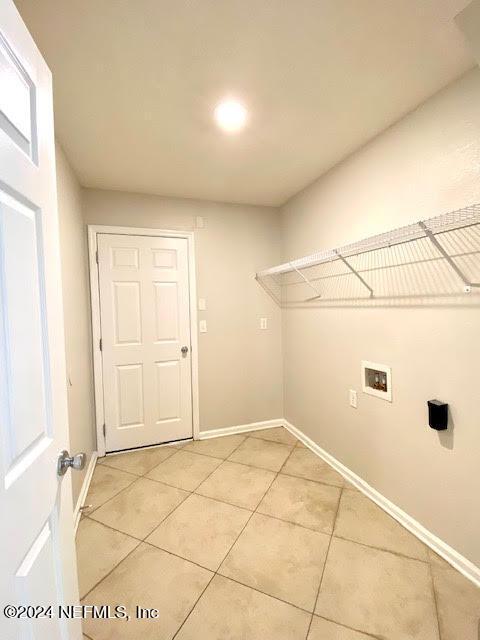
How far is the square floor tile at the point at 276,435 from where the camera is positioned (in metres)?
2.81

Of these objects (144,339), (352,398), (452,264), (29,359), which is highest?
(452,264)

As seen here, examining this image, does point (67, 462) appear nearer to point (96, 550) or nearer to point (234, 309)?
point (96, 550)

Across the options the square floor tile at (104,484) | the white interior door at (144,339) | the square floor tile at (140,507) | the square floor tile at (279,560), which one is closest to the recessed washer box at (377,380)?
the square floor tile at (279,560)

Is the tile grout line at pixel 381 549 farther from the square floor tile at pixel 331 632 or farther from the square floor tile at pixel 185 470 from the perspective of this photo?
the square floor tile at pixel 185 470

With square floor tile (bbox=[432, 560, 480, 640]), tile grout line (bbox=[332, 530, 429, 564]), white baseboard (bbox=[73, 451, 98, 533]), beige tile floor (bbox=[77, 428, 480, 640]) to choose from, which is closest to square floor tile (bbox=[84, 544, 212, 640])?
beige tile floor (bbox=[77, 428, 480, 640])

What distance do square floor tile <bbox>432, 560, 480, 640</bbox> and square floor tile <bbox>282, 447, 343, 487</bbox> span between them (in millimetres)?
767

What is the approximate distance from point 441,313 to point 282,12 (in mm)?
1440

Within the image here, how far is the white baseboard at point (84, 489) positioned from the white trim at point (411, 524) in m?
1.78

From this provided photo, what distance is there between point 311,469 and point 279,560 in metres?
0.89

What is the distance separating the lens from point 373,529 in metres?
1.67

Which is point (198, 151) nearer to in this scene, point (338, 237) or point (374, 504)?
point (338, 237)

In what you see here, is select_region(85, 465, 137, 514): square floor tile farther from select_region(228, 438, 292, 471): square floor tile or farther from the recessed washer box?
the recessed washer box

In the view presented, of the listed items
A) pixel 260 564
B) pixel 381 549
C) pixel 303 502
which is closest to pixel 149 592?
pixel 260 564

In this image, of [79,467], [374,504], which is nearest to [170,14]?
[79,467]
